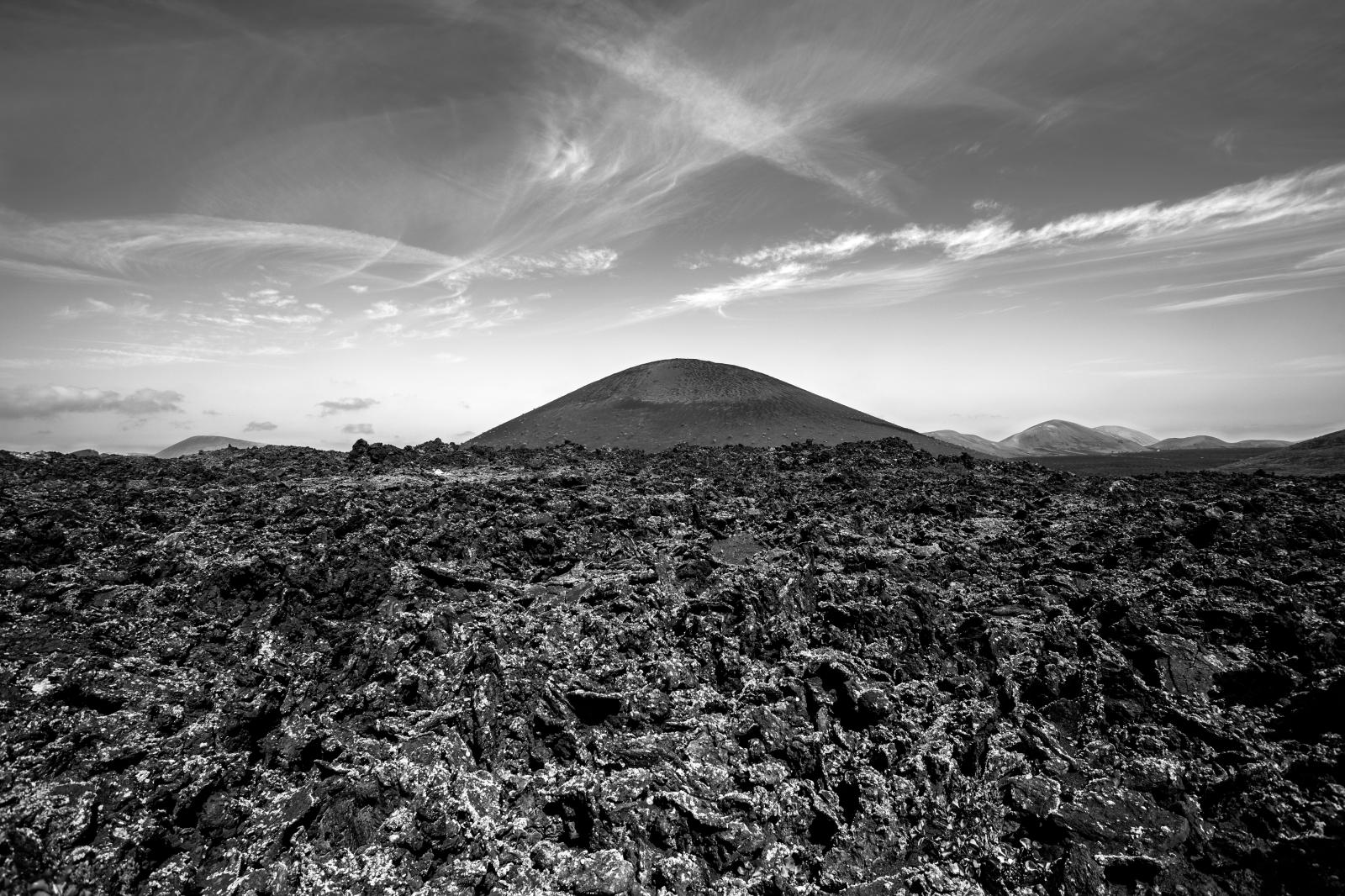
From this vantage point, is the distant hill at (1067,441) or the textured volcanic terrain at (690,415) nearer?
the textured volcanic terrain at (690,415)

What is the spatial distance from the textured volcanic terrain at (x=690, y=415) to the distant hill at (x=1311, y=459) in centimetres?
1234

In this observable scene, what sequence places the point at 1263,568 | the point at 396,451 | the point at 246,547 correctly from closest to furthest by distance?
1. the point at 1263,568
2. the point at 246,547
3. the point at 396,451

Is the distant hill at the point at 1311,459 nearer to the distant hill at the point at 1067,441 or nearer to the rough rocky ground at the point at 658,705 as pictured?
the rough rocky ground at the point at 658,705

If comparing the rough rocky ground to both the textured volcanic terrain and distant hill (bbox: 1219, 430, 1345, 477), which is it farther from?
the textured volcanic terrain

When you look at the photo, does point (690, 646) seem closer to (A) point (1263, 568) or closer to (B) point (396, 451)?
(A) point (1263, 568)

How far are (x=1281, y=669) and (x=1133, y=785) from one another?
2343 mm

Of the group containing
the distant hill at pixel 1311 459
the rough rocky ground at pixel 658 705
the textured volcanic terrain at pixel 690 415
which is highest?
the textured volcanic terrain at pixel 690 415

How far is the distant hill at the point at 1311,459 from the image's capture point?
71.9 feet

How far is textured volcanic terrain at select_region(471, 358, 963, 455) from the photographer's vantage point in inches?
1272

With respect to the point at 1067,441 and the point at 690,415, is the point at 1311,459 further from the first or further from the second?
the point at 1067,441

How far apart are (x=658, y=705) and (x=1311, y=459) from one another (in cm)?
3206

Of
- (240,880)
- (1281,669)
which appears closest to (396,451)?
(240,880)

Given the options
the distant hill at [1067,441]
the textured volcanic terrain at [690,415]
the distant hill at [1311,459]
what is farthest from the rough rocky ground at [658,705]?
the distant hill at [1067,441]

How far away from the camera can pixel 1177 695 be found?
18.9 feet
